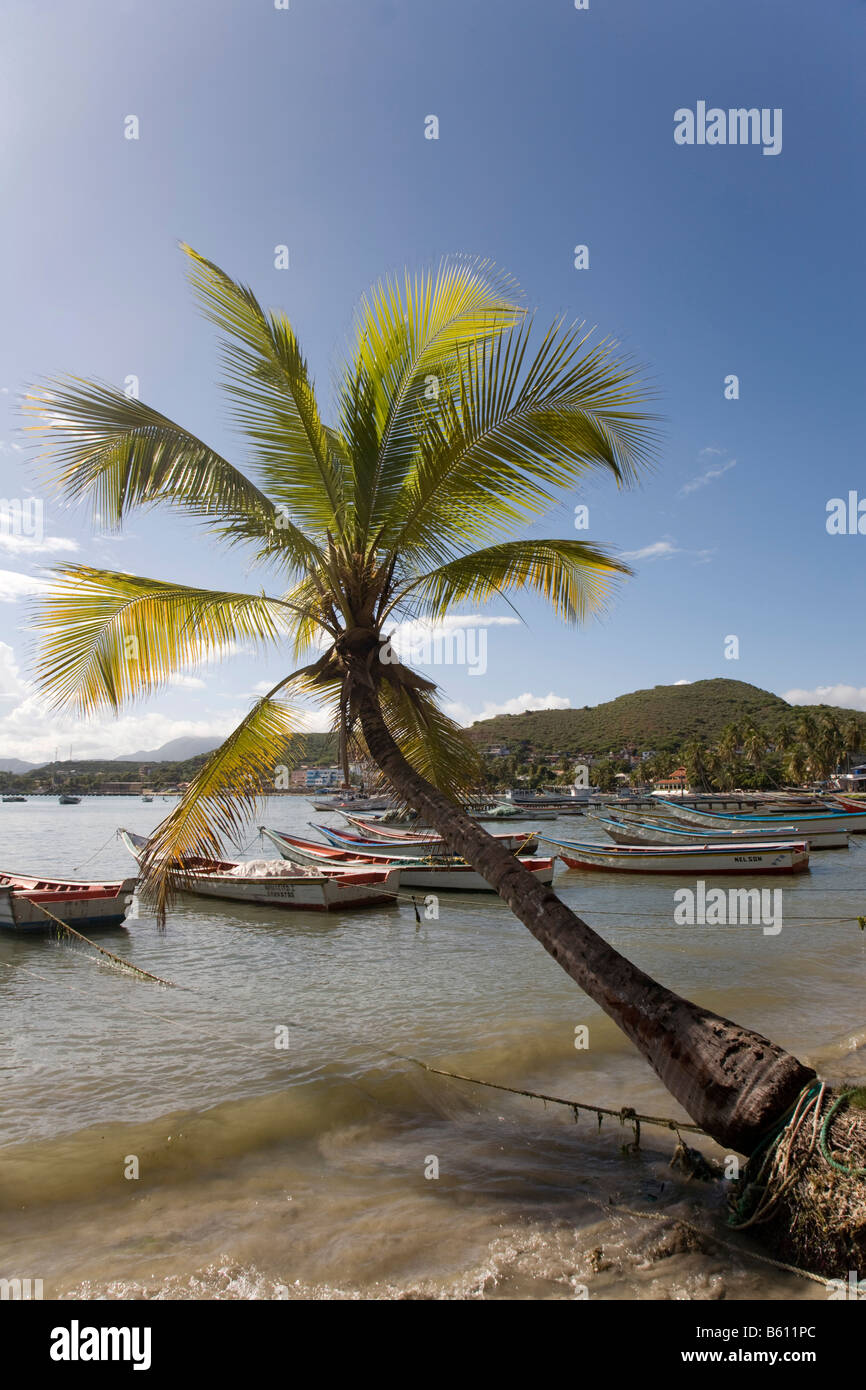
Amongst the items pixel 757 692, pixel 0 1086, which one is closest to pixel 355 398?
pixel 0 1086

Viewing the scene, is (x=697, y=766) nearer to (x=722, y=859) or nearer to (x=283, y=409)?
(x=722, y=859)

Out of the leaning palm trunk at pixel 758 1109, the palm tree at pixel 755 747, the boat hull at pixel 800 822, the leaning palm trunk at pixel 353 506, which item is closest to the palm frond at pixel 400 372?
the leaning palm trunk at pixel 353 506

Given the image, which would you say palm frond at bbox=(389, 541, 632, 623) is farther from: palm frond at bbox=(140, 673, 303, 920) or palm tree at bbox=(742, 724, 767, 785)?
palm tree at bbox=(742, 724, 767, 785)

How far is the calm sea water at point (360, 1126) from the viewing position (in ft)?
15.5

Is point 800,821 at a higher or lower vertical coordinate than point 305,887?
lower

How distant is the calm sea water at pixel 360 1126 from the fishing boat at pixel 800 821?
2376 cm

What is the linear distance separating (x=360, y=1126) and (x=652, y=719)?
147280 millimetres

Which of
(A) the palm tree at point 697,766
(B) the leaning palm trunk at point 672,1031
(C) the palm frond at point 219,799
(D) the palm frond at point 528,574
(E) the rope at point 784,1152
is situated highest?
(D) the palm frond at point 528,574

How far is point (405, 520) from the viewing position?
272 inches

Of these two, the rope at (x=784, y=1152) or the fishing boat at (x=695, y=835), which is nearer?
the rope at (x=784, y=1152)

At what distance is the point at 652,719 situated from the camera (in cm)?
14675

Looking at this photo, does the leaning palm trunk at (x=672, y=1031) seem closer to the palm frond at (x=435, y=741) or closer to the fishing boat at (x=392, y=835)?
the palm frond at (x=435, y=741)

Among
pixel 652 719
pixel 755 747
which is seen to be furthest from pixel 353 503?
pixel 652 719
